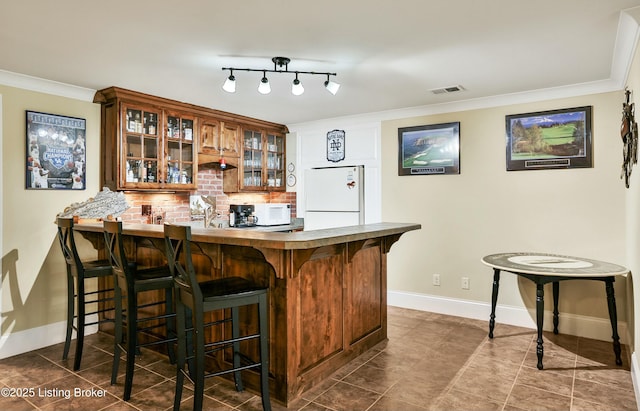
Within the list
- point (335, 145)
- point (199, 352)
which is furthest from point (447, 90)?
point (199, 352)

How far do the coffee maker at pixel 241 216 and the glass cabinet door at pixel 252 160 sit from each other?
0.96ft

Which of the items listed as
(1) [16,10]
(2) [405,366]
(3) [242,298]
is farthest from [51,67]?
(2) [405,366]

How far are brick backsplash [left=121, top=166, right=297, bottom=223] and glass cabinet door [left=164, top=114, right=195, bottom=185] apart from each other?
36 cm

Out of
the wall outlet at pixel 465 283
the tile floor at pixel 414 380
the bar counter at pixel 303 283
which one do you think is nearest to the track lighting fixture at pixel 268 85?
the bar counter at pixel 303 283

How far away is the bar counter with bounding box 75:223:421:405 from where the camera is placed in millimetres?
2406

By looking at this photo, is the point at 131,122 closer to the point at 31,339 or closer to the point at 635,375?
the point at 31,339

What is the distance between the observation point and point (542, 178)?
3947 millimetres

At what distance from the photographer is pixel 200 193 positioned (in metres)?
5.02

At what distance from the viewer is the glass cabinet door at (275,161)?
5598 millimetres

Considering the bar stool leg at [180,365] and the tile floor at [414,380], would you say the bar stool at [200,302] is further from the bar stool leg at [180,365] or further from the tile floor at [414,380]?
the tile floor at [414,380]

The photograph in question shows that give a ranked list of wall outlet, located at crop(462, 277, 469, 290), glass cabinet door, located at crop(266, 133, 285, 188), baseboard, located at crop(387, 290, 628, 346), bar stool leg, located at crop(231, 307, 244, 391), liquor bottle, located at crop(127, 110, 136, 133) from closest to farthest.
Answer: bar stool leg, located at crop(231, 307, 244, 391) → baseboard, located at crop(387, 290, 628, 346) → liquor bottle, located at crop(127, 110, 136, 133) → wall outlet, located at crop(462, 277, 469, 290) → glass cabinet door, located at crop(266, 133, 285, 188)

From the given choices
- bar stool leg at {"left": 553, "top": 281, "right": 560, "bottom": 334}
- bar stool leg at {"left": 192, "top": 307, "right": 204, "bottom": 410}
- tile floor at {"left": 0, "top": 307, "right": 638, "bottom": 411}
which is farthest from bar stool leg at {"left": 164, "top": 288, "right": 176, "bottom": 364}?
bar stool leg at {"left": 553, "top": 281, "right": 560, "bottom": 334}

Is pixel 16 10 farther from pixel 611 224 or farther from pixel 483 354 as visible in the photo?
pixel 611 224

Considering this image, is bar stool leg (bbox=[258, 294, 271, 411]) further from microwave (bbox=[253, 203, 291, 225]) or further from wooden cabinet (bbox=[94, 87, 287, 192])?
microwave (bbox=[253, 203, 291, 225])
